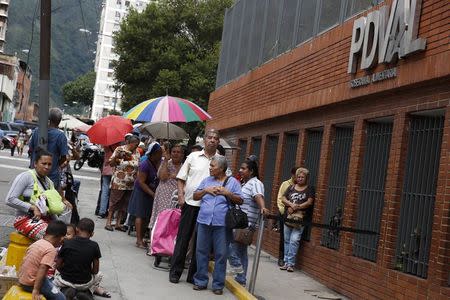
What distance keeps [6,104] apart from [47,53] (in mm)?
91060

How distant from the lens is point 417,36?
395 inches

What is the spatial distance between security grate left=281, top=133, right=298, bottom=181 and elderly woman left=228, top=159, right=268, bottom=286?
185 inches

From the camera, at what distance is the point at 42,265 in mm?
7195

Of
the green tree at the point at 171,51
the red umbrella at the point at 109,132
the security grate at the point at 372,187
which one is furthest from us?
the green tree at the point at 171,51

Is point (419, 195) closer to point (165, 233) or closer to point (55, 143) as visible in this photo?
point (165, 233)

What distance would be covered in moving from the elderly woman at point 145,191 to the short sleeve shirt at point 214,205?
10.8 ft

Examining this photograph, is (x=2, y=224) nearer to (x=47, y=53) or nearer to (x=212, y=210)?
(x=47, y=53)

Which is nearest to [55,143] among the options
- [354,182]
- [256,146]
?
[354,182]

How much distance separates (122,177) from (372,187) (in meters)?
5.05

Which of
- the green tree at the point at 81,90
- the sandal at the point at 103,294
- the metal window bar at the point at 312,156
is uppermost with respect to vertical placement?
the green tree at the point at 81,90

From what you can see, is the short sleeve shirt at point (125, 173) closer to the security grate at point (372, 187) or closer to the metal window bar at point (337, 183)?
the metal window bar at point (337, 183)

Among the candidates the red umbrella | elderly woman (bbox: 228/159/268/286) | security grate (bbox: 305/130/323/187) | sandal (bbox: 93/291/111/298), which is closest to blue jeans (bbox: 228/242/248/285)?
elderly woman (bbox: 228/159/268/286)

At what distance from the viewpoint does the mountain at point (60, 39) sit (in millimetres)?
167375

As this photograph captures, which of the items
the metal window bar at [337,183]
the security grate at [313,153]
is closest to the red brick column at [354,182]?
the metal window bar at [337,183]
